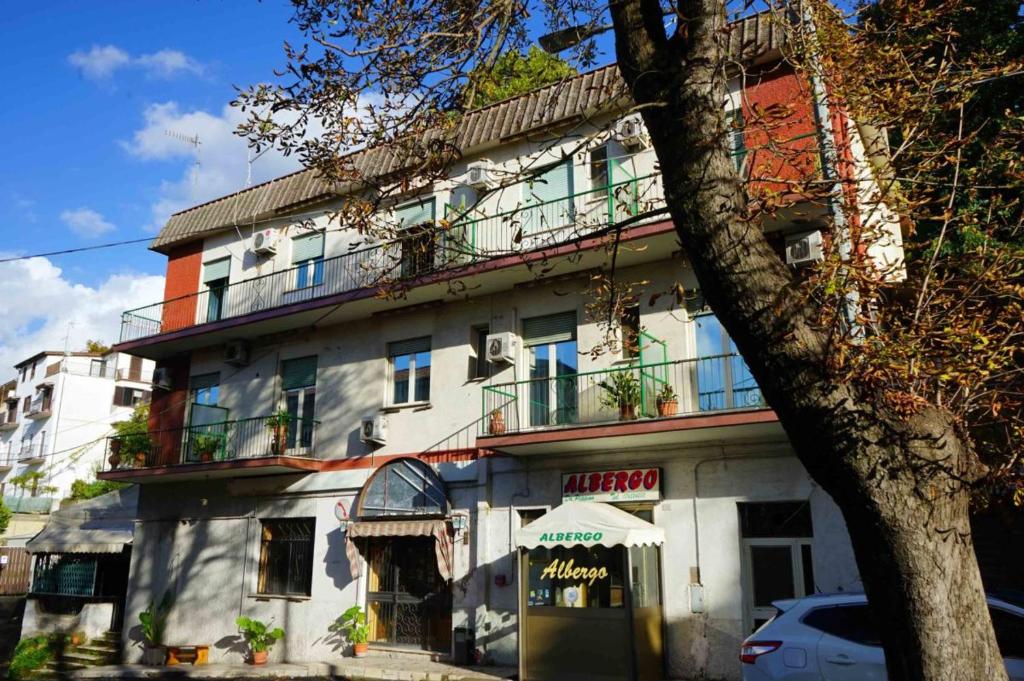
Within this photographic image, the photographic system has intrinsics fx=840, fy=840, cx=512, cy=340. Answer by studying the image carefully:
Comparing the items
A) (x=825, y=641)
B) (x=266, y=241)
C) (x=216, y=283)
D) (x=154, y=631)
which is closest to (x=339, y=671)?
(x=154, y=631)

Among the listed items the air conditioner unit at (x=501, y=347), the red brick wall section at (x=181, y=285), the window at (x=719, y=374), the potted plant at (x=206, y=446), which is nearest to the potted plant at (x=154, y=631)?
the potted plant at (x=206, y=446)

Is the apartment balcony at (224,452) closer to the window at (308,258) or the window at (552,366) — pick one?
the window at (308,258)

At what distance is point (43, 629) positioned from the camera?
2205 centimetres

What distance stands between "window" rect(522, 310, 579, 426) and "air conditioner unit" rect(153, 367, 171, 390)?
11.4 metres

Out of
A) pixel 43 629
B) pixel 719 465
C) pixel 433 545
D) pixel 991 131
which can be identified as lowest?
pixel 43 629

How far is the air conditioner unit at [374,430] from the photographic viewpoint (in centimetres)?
1773

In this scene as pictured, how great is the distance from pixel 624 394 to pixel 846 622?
6.29 meters

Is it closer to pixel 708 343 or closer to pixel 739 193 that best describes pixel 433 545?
pixel 708 343

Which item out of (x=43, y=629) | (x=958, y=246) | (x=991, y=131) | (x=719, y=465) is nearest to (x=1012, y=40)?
(x=991, y=131)

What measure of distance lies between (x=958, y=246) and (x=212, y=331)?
55.1ft

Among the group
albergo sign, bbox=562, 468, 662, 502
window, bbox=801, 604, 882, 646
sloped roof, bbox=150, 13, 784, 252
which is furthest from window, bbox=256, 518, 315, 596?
window, bbox=801, 604, 882, 646

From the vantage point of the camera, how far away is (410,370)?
18.3 m

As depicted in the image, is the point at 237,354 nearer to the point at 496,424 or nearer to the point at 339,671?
the point at 496,424

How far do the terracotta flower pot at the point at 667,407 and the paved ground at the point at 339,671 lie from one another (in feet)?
16.7
